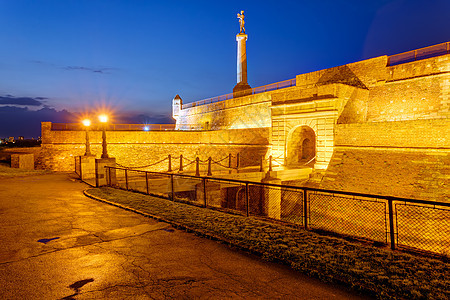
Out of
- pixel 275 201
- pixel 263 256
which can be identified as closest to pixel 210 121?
pixel 275 201

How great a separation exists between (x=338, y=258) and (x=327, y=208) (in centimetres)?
1074

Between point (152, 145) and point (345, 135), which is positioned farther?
point (152, 145)

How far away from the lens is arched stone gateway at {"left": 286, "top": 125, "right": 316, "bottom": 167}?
1994cm

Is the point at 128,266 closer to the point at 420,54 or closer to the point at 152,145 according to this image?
the point at 420,54

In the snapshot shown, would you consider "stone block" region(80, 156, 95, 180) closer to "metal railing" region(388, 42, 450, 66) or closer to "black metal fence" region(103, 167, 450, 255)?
"black metal fence" region(103, 167, 450, 255)

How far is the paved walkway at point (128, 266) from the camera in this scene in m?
3.28

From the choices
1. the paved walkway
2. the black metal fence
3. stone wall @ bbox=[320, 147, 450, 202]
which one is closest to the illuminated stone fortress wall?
stone wall @ bbox=[320, 147, 450, 202]

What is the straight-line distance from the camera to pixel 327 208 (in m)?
14.1

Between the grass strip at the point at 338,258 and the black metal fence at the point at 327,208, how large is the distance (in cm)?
100

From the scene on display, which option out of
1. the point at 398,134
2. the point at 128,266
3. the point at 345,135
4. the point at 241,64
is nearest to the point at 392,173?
the point at 398,134

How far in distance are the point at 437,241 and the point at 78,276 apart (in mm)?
12268

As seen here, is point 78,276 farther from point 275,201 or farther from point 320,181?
point 320,181

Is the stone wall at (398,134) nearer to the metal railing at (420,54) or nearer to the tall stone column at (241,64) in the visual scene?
the metal railing at (420,54)

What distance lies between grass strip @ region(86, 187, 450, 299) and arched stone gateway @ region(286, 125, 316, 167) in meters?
13.9
